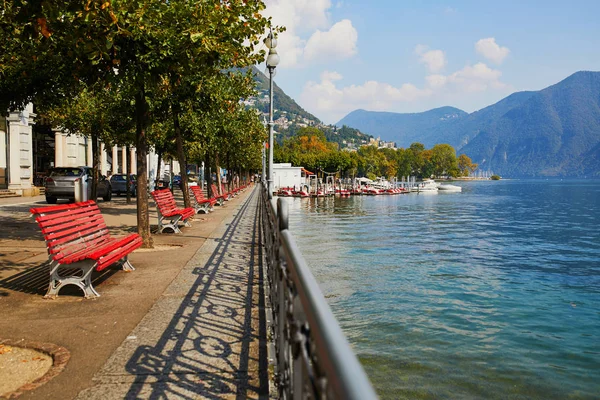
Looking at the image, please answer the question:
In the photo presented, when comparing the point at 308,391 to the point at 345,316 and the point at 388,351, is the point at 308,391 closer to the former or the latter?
the point at 388,351

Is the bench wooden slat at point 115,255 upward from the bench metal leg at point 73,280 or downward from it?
upward

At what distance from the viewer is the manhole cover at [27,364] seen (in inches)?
162

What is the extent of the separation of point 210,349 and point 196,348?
12 cm

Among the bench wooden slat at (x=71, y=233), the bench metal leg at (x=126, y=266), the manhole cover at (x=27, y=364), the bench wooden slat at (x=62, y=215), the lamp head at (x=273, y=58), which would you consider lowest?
the manhole cover at (x=27, y=364)

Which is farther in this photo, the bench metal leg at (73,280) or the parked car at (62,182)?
the parked car at (62,182)

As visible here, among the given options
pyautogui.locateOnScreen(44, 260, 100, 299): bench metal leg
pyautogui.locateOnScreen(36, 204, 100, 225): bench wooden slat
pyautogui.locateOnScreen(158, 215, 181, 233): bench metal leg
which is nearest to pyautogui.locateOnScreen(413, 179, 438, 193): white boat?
pyautogui.locateOnScreen(158, 215, 181, 233): bench metal leg

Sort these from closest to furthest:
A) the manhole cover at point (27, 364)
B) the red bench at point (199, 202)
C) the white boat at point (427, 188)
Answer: the manhole cover at point (27, 364)
the red bench at point (199, 202)
the white boat at point (427, 188)

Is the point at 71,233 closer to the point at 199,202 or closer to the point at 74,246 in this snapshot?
the point at 74,246

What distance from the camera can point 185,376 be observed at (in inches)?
166

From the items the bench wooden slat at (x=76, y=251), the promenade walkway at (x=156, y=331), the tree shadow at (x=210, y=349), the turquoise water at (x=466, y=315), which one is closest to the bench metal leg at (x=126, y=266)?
the promenade walkway at (x=156, y=331)

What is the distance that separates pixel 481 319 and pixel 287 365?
8.30m

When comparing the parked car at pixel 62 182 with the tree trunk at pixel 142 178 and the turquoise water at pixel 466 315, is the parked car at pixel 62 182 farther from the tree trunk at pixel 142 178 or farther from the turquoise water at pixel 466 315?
the tree trunk at pixel 142 178

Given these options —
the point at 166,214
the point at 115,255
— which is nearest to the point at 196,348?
the point at 115,255

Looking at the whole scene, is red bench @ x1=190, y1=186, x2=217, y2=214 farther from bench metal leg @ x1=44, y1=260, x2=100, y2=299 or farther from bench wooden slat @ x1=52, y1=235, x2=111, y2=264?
bench metal leg @ x1=44, y1=260, x2=100, y2=299
